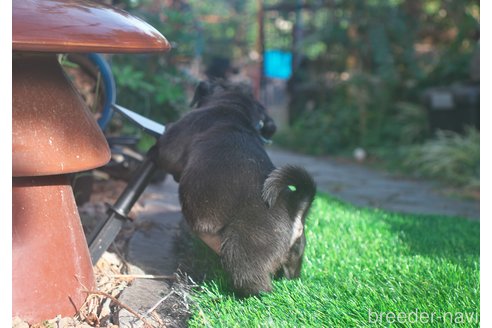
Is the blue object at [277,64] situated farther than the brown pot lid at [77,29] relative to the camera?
Yes

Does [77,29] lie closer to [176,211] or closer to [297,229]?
[297,229]

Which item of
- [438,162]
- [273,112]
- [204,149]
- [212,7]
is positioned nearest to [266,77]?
[273,112]

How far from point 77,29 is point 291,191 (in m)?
1.06

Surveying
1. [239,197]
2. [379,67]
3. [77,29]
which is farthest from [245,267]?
[379,67]

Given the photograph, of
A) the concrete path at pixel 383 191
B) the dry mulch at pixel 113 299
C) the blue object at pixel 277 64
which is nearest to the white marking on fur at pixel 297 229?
the dry mulch at pixel 113 299

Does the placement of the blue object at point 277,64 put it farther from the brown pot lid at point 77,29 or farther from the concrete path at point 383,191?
the brown pot lid at point 77,29

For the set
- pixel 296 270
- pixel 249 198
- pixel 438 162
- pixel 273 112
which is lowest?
pixel 273 112

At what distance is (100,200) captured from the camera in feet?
13.7

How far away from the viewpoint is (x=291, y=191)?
258cm

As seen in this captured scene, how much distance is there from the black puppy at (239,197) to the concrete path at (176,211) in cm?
27

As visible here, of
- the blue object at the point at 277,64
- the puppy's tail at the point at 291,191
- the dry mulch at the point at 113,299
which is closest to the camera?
the dry mulch at the point at 113,299

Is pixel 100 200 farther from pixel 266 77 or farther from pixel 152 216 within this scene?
pixel 266 77

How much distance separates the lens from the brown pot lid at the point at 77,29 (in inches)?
75.3

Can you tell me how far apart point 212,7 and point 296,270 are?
13773 millimetres
